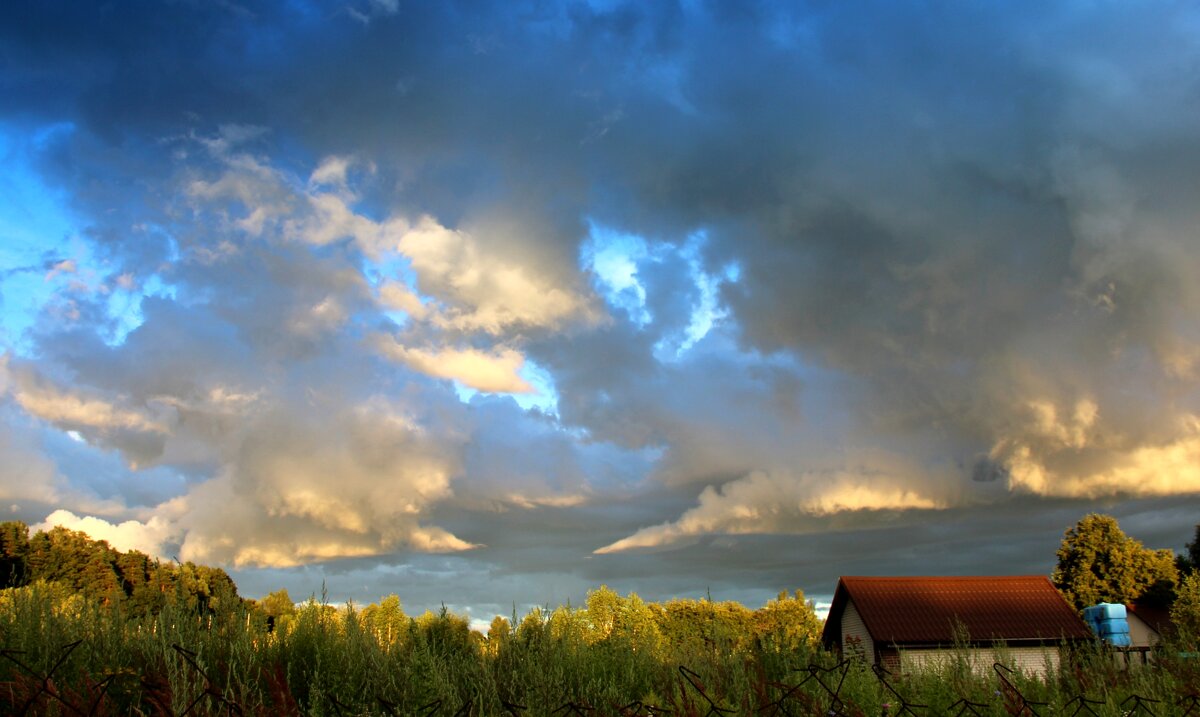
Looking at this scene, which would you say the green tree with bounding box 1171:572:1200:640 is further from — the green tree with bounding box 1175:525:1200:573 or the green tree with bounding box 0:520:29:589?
the green tree with bounding box 0:520:29:589

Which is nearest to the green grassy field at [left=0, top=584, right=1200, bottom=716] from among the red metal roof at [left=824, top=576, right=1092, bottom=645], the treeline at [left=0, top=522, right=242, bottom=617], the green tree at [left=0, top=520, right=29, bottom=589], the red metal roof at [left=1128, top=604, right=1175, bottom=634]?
the red metal roof at [left=824, top=576, right=1092, bottom=645]

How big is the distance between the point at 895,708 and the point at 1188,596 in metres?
50.7

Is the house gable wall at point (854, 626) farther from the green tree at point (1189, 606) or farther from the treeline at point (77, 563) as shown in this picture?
the treeline at point (77, 563)

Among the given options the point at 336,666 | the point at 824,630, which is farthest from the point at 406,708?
the point at 824,630

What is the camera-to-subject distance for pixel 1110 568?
2381 inches

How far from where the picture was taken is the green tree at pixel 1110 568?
59.8m

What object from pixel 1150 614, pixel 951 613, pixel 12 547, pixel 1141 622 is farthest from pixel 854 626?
pixel 12 547

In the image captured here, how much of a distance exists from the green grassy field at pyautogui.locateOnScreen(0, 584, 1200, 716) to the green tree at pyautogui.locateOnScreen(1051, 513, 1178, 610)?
200ft

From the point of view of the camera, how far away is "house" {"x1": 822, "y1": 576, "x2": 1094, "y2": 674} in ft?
121

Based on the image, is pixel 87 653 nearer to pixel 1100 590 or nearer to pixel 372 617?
pixel 372 617

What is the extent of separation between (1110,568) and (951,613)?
3064 centimetres

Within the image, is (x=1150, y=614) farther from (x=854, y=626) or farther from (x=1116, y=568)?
(x=854, y=626)

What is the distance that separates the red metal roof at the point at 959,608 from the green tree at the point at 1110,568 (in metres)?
23.6

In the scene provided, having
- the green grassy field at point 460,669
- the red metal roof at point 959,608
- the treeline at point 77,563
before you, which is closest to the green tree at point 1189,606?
the red metal roof at point 959,608
